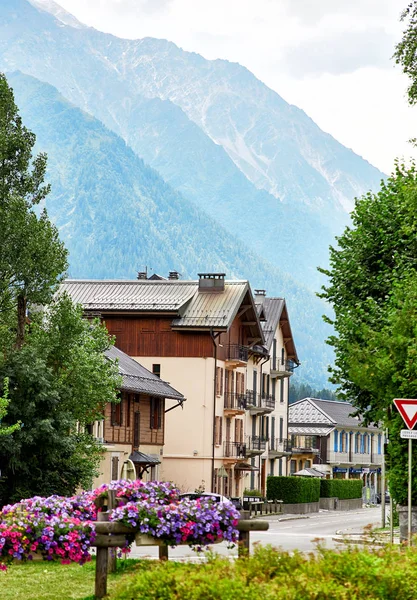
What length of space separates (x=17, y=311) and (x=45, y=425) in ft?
10.9

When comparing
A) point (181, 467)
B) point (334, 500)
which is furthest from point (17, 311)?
point (334, 500)

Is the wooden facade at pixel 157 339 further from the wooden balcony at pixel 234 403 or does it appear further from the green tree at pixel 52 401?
the green tree at pixel 52 401

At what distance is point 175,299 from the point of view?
228 feet

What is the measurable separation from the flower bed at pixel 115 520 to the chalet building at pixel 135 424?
1434 inches

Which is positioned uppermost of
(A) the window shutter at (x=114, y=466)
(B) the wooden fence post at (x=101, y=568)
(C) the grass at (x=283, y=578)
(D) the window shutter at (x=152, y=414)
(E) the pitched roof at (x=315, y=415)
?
(E) the pitched roof at (x=315, y=415)

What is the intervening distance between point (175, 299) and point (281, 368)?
20946 millimetres

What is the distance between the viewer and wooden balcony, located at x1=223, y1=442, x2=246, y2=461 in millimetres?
70312

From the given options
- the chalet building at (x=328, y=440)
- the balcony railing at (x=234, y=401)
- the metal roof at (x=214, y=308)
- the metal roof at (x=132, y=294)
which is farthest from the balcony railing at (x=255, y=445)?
the chalet building at (x=328, y=440)

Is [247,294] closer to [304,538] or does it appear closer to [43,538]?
[304,538]

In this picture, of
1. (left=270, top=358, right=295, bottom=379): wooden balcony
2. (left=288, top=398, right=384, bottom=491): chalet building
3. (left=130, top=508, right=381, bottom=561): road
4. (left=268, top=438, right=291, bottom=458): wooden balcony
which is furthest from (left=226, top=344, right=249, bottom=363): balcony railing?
(left=288, top=398, right=384, bottom=491): chalet building

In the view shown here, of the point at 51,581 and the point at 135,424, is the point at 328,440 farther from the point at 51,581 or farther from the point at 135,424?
the point at 51,581

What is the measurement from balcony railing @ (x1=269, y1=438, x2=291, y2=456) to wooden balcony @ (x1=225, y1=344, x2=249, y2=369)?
14475 millimetres

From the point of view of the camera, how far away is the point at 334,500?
8312 cm

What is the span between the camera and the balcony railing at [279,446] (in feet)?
282
